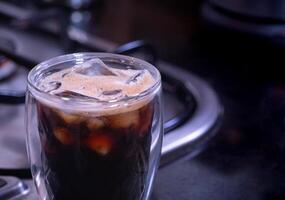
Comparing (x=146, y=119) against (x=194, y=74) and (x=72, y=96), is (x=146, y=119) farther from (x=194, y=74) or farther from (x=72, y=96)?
(x=194, y=74)

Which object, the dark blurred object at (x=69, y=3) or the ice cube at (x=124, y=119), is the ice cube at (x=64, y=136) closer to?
the ice cube at (x=124, y=119)

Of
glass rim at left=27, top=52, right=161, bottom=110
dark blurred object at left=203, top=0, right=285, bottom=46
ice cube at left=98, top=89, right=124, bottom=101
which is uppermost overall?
ice cube at left=98, top=89, right=124, bottom=101

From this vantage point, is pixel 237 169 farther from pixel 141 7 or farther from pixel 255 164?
pixel 141 7

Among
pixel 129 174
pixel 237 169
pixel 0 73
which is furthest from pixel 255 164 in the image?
pixel 0 73

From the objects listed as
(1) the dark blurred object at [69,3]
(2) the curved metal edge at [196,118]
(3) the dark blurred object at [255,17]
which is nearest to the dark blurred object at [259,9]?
(3) the dark blurred object at [255,17]

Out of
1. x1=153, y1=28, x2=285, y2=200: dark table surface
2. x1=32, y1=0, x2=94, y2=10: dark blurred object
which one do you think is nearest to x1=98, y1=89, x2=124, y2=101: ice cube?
x1=153, y1=28, x2=285, y2=200: dark table surface

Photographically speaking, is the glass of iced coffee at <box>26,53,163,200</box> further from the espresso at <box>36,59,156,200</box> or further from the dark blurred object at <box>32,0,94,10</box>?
the dark blurred object at <box>32,0,94,10</box>
